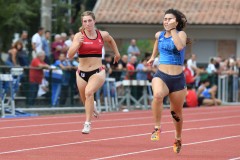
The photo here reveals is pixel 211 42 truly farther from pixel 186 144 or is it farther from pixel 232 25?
pixel 186 144

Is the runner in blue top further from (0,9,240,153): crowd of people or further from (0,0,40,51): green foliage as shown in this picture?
(0,0,40,51): green foliage

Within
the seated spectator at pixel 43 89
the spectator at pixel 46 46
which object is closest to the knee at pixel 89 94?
the seated spectator at pixel 43 89

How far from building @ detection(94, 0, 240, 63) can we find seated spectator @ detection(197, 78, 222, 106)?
12288 millimetres

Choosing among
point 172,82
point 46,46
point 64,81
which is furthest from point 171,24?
point 46,46

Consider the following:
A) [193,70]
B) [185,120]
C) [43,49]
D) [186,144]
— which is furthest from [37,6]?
[186,144]

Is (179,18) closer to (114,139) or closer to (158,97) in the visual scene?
(158,97)

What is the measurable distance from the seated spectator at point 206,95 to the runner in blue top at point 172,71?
17030 millimetres

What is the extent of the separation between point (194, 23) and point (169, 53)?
3011 cm

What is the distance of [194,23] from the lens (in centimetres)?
4247

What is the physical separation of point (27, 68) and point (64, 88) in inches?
71.0

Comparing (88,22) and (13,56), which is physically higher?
(88,22)

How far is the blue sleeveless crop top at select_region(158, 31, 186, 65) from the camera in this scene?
12.5 m

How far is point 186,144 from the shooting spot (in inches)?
566

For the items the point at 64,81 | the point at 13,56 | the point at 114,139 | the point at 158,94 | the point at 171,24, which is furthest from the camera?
the point at 64,81
